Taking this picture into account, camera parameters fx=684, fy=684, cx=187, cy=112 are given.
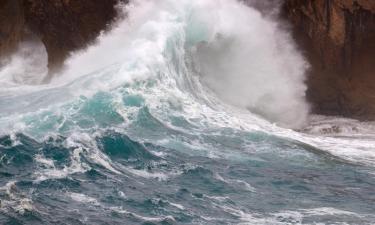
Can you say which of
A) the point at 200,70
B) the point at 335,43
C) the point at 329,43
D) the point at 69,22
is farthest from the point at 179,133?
the point at 69,22

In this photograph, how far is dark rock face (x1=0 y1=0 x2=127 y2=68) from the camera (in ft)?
97.8

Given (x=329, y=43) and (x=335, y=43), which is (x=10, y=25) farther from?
(x=335, y=43)

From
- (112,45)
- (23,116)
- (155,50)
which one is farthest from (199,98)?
(23,116)

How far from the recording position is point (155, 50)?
25438mm

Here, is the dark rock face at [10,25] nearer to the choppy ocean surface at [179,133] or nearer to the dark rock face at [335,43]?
the choppy ocean surface at [179,133]

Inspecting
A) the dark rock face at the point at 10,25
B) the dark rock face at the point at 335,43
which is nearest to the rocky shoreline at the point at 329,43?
the dark rock face at the point at 335,43

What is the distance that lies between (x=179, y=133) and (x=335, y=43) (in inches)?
451

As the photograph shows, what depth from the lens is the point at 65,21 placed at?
3078cm

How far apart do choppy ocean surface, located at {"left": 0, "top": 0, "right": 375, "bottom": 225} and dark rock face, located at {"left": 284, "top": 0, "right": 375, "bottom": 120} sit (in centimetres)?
80

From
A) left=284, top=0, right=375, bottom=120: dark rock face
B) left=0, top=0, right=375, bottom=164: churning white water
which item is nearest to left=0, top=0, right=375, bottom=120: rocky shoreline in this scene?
left=284, top=0, right=375, bottom=120: dark rock face

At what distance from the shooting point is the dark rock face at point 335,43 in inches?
Answer: 1131

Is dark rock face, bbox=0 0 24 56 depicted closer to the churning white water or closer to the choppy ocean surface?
the choppy ocean surface

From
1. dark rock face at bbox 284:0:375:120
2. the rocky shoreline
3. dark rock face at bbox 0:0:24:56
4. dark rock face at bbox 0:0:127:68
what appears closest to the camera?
the rocky shoreline

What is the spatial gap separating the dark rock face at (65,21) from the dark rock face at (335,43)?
8.08m
